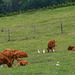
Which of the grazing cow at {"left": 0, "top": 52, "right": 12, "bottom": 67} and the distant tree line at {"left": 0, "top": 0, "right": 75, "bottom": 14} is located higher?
the distant tree line at {"left": 0, "top": 0, "right": 75, "bottom": 14}

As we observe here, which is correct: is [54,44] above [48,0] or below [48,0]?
below

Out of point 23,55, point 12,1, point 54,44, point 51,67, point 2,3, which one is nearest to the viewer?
point 51,67

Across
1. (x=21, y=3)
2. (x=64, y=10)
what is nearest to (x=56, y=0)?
(x=21, y=3)

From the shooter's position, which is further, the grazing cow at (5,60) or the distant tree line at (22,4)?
the distant tree line at (22,4)

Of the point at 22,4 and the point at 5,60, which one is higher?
the point at 22,4

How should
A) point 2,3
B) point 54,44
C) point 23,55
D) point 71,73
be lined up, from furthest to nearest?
point 2,3, point 54,44, point 23,55, point 71,73

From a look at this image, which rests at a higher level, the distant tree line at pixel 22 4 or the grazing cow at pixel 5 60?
the distant tree line at pixel 22 4

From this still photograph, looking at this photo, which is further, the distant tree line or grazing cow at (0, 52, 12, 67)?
the distant tree line

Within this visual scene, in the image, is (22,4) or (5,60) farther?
(22,4)

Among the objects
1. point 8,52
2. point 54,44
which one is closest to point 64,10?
→ point 54,44

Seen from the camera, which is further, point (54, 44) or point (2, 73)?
point (54, 44)

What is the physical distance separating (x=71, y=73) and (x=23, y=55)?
277 inches

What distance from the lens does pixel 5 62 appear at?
11.8 m

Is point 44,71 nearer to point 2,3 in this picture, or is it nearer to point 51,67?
point 51,67
